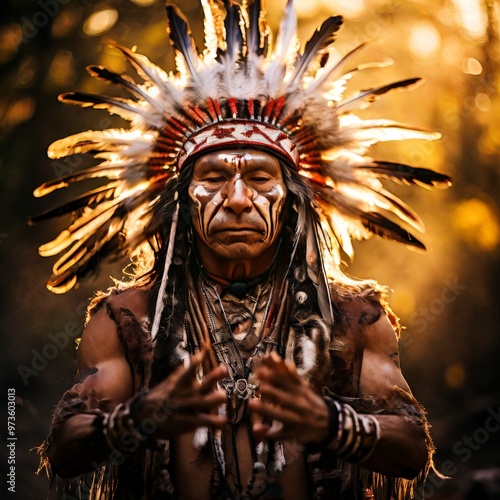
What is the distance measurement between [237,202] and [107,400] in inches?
35.3

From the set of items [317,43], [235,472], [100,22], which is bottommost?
[235,472]

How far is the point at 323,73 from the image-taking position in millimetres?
3826

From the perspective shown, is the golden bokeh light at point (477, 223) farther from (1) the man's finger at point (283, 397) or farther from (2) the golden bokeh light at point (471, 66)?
(1) the man's finger at point (283, 397)

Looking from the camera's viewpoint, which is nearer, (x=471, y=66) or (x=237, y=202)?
(x=237, y=202)

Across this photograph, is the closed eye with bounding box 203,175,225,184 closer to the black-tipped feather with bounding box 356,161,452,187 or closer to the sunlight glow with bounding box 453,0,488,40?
the black-tipped feather with bounding box 356,161,452,187

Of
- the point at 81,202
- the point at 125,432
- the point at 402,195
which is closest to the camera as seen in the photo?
the point at 125,432

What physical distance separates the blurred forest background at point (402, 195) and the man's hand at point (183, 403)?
3259mm

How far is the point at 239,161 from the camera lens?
140 inches

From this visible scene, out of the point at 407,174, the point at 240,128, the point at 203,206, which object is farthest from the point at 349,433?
the point at 240,128

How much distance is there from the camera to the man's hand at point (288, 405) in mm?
2777

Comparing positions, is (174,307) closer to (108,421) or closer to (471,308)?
(108,421)

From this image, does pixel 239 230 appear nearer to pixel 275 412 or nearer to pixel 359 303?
pixel 359 303

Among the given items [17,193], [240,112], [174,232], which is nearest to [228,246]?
[174,232]

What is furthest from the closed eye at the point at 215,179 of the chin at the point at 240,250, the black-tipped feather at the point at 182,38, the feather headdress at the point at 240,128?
the black-tipped feather at the point at 182,38
